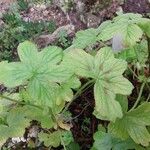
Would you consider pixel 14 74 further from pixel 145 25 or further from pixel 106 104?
pixel 145 25

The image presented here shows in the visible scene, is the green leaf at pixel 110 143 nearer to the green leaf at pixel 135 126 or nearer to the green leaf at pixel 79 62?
the green leaf at pixel 135 126

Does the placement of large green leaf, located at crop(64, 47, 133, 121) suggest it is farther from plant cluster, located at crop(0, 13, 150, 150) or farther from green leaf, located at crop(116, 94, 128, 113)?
green leaf, located at crop(116, 94, 128, 113)

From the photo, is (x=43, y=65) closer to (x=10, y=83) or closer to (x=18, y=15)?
(x=10, y=83)

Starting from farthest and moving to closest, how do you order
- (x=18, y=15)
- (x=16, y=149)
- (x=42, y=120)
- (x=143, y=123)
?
(x=18, y=15)
(x=16, y=149)
(x=42, y=120)
(x=143, y=123)

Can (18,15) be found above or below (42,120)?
below

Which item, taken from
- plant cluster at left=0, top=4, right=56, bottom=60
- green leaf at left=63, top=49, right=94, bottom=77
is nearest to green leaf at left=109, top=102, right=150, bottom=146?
green leaf at left=63, top=49, right=94, bottom=77

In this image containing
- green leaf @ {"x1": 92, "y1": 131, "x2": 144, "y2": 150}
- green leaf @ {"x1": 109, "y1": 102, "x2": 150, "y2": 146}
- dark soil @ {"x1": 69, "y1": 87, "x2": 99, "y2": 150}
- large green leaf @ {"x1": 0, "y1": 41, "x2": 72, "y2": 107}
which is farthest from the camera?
dark soil @ {"x1": 69, "y1": 87, "x2": 99, "y2": 150}

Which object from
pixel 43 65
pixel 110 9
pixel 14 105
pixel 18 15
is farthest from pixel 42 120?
pixel 18 15

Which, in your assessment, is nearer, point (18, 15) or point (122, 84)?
point (122, 84)
